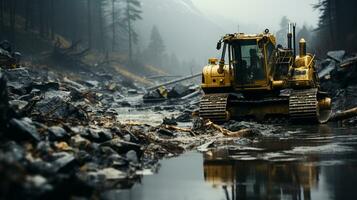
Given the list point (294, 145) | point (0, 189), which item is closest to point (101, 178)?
point (0, 189)

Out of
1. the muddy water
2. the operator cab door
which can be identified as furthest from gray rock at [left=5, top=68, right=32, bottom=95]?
the muddy water

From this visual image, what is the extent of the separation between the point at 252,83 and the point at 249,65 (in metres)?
0.70

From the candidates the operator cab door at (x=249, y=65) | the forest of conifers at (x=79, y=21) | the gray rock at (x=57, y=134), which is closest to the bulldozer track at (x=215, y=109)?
the operator cab door at (x=249, y=65)

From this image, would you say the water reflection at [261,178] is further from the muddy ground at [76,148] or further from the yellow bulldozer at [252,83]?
the yellow bulldozer at [252,83]

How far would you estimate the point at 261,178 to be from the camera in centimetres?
909

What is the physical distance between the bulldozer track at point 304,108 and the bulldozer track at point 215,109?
2364mm

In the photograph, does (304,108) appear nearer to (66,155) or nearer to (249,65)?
(249,65)

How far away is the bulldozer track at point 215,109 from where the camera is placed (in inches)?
794

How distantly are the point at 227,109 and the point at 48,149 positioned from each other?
13.2 metres

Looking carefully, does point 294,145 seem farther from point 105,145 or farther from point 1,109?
point 1,109

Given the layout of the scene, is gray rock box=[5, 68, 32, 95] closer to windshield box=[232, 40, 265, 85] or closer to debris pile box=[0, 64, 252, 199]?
debris pile box=[0, 64, 252, 199]

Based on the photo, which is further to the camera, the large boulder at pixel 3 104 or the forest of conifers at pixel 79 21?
the forest of conifers at pixel 79 21

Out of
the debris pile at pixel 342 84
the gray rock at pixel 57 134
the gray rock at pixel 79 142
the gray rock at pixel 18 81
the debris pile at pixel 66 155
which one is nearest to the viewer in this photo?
the debris pile at pixel 66 155

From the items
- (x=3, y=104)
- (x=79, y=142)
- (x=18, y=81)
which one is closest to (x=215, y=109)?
(x=18, y=81)
